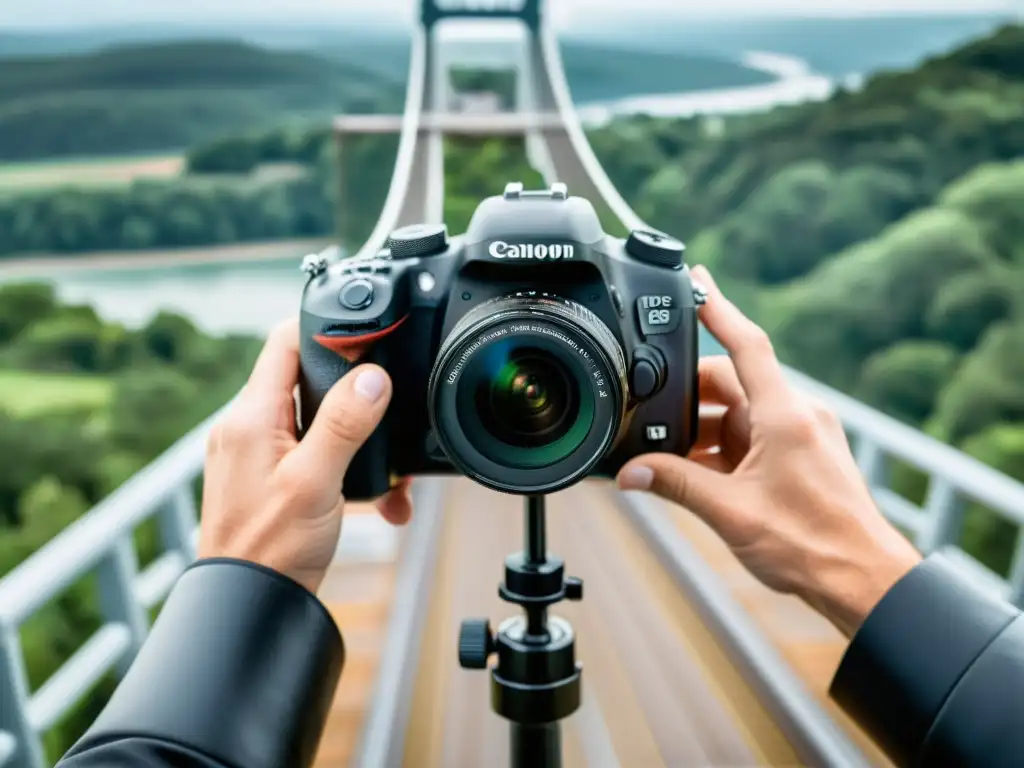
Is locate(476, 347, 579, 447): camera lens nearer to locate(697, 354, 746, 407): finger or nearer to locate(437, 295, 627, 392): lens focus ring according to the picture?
locate(437, 295, 627, 392): lens focus ring

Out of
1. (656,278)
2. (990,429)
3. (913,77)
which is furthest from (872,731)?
(913,77)

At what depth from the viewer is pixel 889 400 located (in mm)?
13766

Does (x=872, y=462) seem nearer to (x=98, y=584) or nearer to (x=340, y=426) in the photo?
(x=98, y=584)

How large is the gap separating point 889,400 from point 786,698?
13083 mm

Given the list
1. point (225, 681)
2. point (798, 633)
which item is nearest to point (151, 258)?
point (798, 633)

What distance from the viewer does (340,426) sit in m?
0.69

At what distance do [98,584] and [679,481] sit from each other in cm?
122

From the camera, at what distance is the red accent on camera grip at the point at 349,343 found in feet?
2.60

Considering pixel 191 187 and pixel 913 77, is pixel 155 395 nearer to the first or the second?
pixel 191 187

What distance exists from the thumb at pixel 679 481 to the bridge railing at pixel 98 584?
0.63 metres

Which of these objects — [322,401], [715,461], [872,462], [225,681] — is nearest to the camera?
[225,681]

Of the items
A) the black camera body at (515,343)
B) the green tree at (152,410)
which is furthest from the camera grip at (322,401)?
the green tree at (152,410)

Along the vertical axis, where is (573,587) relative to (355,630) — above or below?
above

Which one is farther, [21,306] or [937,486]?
[21,306]
